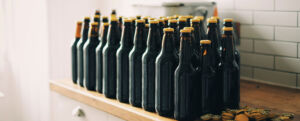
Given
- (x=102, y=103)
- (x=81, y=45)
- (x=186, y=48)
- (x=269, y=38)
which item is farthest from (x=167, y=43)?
(x=269, y=38)

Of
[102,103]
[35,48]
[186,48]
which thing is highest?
[186,48]

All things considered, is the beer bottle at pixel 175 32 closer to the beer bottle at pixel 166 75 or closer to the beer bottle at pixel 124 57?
the beer bottle at pixel 166 75

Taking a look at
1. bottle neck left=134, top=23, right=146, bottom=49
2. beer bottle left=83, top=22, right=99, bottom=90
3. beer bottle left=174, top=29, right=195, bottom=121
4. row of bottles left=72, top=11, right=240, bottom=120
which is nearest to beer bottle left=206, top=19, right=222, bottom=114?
row of bottles left=72, top=11, right=240, bottom=120

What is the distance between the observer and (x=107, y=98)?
5.23ft

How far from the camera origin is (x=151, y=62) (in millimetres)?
1354

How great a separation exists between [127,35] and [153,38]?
0.54ft

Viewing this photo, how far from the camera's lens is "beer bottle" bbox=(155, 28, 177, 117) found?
4.21ft

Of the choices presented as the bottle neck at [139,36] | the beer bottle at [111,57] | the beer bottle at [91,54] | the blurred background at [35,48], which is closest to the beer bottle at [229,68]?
the bottle neck at [139,36]

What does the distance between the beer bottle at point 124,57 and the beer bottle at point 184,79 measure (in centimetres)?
29

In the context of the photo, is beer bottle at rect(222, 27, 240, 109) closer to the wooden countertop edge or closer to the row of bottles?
the row of bottles

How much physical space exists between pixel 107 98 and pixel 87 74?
17 centimetres

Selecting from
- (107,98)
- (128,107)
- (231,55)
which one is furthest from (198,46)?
(107,98)

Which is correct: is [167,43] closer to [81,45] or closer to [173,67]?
[173,67]

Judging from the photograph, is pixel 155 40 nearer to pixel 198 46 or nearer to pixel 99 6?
pixel 198 46
